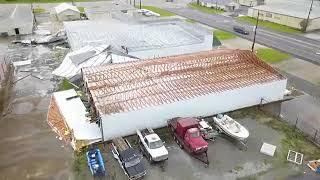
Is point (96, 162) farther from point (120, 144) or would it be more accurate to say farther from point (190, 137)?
point (190, 137)

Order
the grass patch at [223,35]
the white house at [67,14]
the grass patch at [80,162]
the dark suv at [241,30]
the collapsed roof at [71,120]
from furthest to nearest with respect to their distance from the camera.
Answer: the white house at [67,14]
the dark suv at [241,30]
the grass patch at [223,35]
the collapsed roof at [71,120]
the grass patch at [80,162]

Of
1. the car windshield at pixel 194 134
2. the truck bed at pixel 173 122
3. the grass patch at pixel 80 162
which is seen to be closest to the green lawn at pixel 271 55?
the truck bed at pixel 173 122

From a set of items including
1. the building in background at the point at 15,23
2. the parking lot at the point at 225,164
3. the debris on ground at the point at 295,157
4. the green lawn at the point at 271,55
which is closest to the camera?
the parking lot at the point at 225,164

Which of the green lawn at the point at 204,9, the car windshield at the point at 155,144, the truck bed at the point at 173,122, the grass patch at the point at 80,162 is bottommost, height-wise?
the grass patch at the point at 80,162

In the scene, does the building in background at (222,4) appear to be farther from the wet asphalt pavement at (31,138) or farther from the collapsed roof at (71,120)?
the collapsed roof at (71,120)

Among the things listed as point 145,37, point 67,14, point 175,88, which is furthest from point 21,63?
point 67,14
